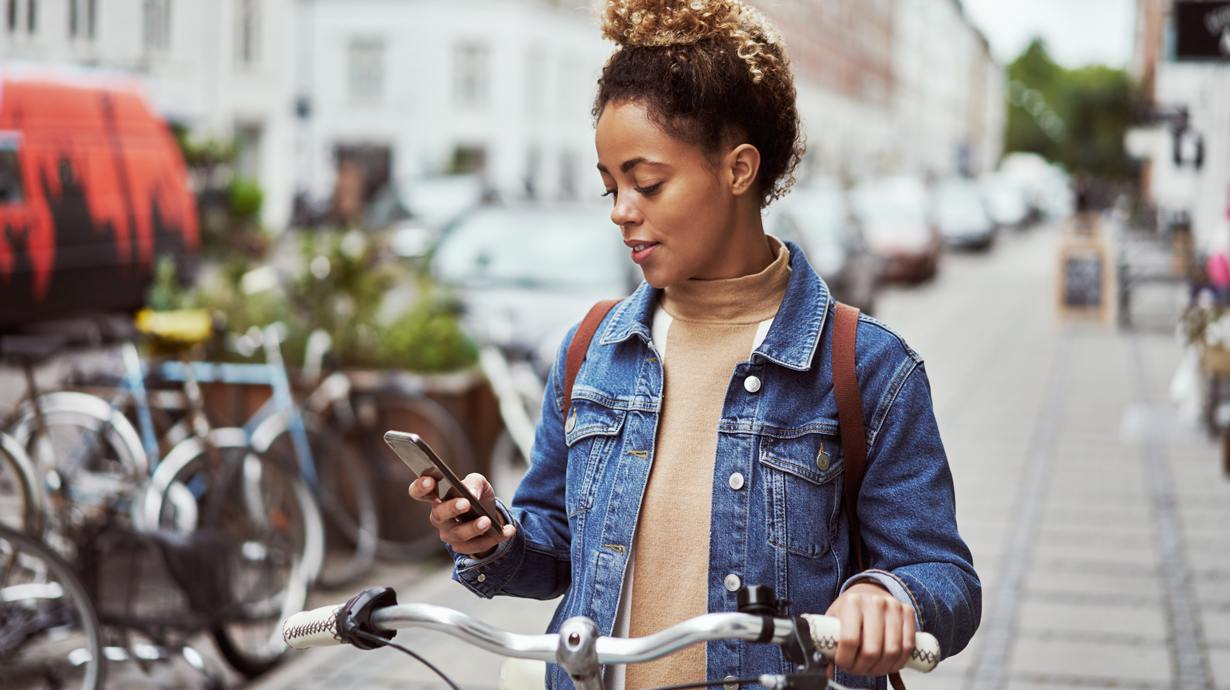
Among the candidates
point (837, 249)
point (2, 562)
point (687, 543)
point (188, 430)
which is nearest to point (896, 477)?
point (687, 543)

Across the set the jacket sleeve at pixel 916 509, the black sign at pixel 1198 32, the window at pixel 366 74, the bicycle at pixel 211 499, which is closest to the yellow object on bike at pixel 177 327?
the bicycle at pixel 211 499

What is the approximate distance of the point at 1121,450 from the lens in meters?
10.1

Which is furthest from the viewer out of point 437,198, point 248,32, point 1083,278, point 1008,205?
point 1008,205

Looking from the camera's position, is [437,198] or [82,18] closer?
[82,18]

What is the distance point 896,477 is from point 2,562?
307cm

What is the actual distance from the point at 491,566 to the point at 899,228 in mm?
23423

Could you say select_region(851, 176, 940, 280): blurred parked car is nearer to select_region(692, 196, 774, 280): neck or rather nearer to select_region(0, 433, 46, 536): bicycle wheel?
select_region(0, 433, 46, 536): bicycle wheel

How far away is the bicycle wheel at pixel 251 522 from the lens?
5352 mm

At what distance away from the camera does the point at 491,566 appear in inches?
85.1

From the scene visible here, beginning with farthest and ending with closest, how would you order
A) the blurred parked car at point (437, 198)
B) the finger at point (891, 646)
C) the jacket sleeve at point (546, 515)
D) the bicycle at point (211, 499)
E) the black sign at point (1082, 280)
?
the blurred parked car at point (437, 198), the black sign at point (1082, 280), the bicycle at point (211, 499), the jacket sleeve at point (546, 515), the finger at point (891, 646)

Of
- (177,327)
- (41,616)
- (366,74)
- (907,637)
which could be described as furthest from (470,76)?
(907,637)

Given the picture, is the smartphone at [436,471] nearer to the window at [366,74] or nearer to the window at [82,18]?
the window at [82,18]

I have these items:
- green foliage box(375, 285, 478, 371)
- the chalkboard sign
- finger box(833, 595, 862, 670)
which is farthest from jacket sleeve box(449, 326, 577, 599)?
the chalkboard sign

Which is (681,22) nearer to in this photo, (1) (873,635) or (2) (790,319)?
(2) (790,319)
